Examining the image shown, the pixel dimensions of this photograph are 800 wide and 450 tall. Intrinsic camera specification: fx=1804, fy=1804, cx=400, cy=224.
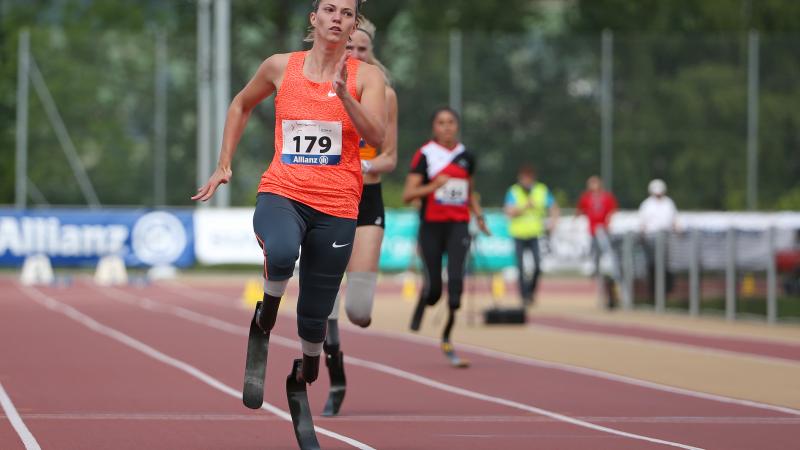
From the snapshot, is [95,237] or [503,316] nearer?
[503,316]

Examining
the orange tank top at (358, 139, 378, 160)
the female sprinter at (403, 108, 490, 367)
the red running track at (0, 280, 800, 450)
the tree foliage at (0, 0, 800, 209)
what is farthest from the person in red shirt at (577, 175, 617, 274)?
the orange tank top at (358, 139, 378, 160)

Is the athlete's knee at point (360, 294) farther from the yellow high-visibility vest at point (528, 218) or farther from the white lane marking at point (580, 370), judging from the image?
the yellow high-visibility vest at point (528, 218)

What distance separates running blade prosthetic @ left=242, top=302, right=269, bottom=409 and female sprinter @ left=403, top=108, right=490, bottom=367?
6037 mm

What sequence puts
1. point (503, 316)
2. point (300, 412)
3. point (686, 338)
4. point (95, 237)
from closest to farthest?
point (300, 412) → point (686, 338) → point (503, 316) → point (95, 237)

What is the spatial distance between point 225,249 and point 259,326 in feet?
93.5

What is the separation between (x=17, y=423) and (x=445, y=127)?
19.5 feet

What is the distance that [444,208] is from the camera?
49.1ft

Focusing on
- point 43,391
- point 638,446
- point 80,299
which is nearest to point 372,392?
point 43,391

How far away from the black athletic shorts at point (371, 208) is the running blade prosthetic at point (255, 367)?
2088mm

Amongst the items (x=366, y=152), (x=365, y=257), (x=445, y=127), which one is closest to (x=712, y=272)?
(x=445, y=127)

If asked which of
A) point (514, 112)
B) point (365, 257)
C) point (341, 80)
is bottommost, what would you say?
point (365, 257)

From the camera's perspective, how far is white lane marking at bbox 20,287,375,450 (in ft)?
32.0

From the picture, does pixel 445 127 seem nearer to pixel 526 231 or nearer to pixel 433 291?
pixel 433 291

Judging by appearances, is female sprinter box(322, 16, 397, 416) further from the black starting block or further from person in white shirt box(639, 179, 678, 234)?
person in white shirt box(639, 179, 678, 234)
